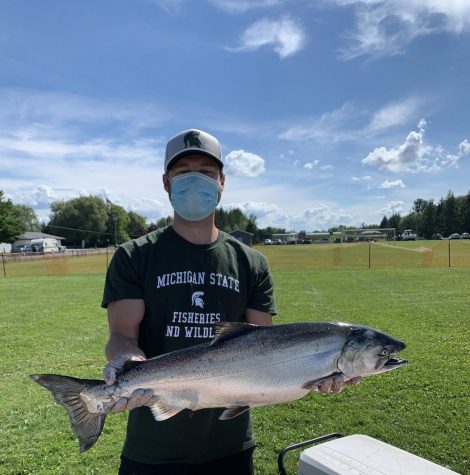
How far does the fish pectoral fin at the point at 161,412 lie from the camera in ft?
7.73

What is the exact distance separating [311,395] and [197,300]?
489cm

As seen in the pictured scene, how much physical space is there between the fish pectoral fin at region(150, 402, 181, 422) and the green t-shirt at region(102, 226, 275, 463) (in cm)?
13

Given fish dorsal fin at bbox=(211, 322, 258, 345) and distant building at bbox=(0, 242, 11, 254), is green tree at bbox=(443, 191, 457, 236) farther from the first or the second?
fish dorsal fin at bbox=(211, 322, 258, 345)

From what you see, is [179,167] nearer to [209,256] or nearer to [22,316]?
[209,256]

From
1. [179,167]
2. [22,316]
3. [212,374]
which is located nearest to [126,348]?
[212,374]

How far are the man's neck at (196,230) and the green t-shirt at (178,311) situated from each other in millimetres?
61

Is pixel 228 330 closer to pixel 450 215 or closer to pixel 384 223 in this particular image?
pixel 450 215

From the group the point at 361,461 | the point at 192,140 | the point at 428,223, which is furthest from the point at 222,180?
the point at 428,223

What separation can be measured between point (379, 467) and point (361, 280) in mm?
21927

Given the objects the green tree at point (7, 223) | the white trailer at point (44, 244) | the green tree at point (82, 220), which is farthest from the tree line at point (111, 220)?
the green tree at point (7, 223)

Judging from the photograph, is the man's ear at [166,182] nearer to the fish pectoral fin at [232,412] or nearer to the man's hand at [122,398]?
the man's hand at [122,398]

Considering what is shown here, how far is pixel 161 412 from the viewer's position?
2.37 meters

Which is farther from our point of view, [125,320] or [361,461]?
[361,461]

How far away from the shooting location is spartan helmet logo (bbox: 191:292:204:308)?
2.59m
